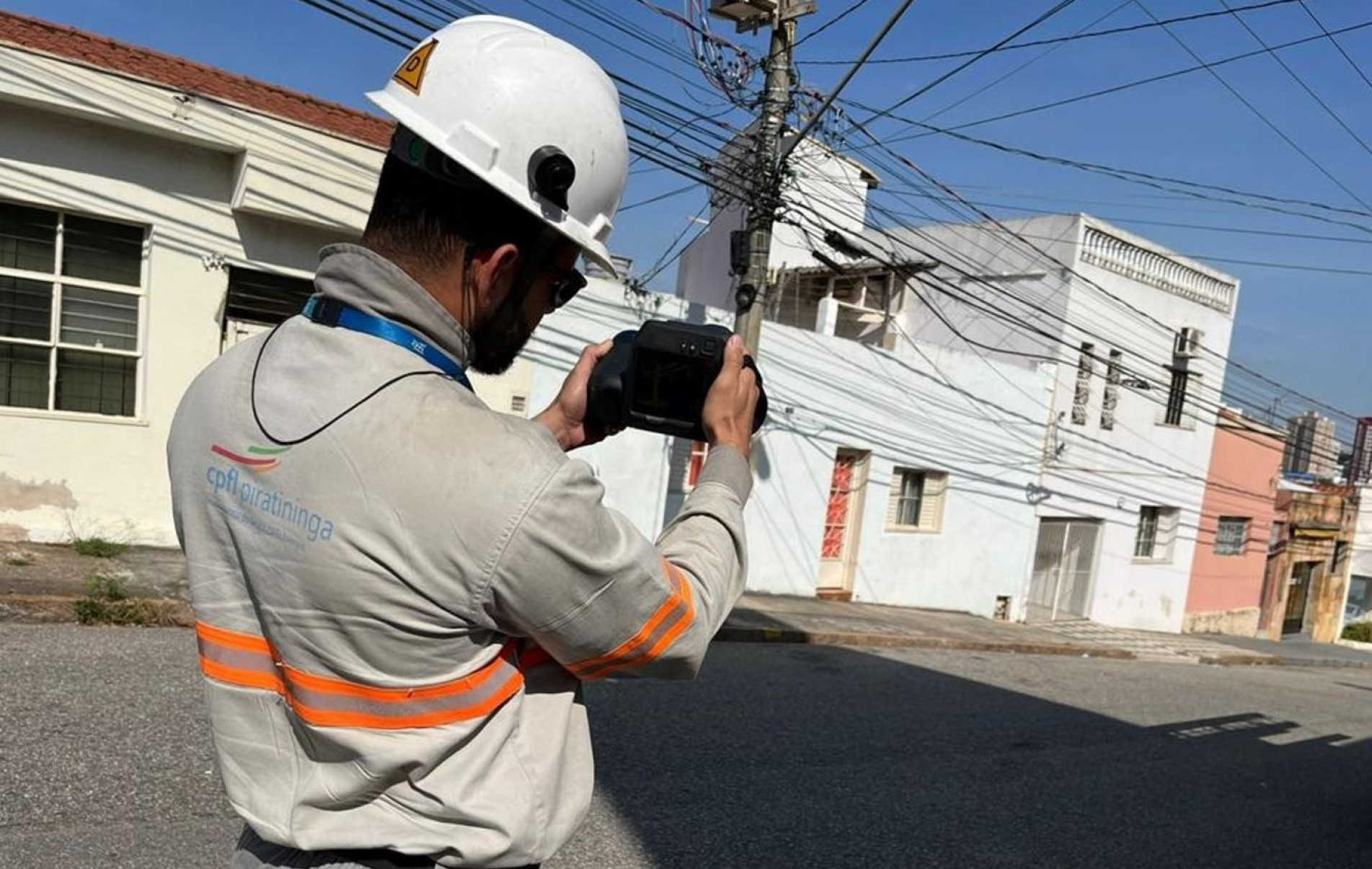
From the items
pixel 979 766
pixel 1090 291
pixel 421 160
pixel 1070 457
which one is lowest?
pixel 979 766

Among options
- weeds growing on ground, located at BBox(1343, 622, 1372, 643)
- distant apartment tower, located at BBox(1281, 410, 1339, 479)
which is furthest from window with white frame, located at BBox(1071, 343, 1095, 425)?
weeds growing on ground, located at BBox(1343, 622, 1372, 643)

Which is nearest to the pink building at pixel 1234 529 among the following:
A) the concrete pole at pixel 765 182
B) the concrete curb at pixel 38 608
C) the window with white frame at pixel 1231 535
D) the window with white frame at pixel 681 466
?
the window with white frame at pixel 1231 535

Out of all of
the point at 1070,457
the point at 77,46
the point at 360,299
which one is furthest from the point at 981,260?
the point at 360,299

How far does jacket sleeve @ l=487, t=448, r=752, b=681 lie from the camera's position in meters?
1.03

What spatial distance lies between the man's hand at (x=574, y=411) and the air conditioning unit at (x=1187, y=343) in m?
19.4

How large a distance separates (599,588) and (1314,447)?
98.7 ft

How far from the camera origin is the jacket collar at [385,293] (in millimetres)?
1153

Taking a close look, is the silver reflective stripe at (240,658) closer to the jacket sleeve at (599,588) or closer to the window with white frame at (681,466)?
the jacket sleeve at (599,588)

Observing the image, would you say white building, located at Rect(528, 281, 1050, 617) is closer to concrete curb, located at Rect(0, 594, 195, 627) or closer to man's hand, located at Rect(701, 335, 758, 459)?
concrete curb, located at Rect(0, 594, 195, 627)

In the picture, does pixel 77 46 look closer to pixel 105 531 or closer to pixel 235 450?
pixel 105 531

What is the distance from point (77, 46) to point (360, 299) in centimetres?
915

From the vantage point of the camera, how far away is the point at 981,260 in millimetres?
16734

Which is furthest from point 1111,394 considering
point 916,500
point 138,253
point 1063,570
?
point 138,253

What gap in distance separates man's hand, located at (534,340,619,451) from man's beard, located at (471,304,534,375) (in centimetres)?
21
